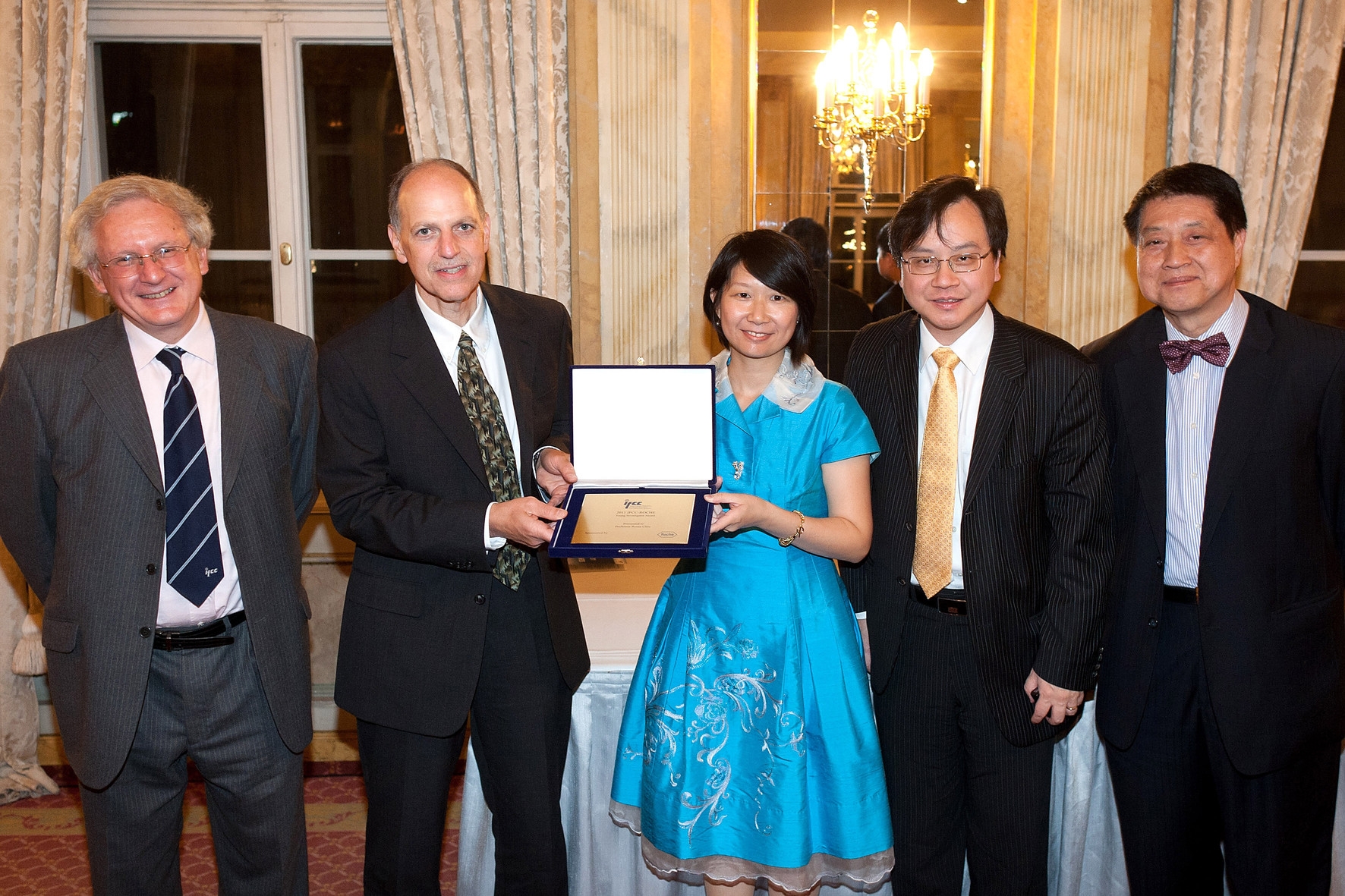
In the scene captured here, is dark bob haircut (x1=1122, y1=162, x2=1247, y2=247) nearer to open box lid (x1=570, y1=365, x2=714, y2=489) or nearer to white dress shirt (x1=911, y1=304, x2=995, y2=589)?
white dress shirt (x1=911, y1=304, x2=995, y2=589)

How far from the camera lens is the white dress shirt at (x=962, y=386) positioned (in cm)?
194

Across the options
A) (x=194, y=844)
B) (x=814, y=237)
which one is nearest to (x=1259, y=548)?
(x=814, y=237)

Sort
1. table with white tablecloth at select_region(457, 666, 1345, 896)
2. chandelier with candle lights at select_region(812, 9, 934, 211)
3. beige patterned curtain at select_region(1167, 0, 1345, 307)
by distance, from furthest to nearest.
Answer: chandelier with candle lights at select_region(812, 9, 934, 211) < beige patterned curtain at select_region(1167, 0, 1345, 307) < table with white tablecloth at select_region(457, 666, 1345, 896)

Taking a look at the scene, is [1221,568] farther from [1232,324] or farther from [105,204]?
[105,204]

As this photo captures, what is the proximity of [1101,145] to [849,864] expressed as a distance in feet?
8.62

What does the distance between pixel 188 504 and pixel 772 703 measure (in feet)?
4.09

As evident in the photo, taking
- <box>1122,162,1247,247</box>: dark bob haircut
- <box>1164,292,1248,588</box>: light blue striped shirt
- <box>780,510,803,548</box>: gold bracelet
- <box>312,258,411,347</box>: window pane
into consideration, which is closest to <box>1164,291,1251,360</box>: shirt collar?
<box>1164,292,1248,588</box>: light blue striped shirt

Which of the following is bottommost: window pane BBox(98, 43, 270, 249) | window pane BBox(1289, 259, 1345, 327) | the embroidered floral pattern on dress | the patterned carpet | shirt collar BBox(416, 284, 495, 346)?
the patterned carpet

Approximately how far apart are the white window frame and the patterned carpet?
1798 millimetres

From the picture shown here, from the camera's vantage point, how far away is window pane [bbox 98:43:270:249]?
3740 millimetres

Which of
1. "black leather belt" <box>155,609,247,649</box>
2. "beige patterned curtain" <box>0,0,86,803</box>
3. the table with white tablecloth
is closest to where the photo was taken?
"black leather belt" <box>155,609,247,649</box>

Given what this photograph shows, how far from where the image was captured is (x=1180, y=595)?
1.97 meters

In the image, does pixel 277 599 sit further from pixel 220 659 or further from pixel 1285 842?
pixel 1285 842

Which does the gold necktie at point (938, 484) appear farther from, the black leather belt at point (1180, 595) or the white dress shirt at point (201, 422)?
the white dress shirt at point (201, 422)
